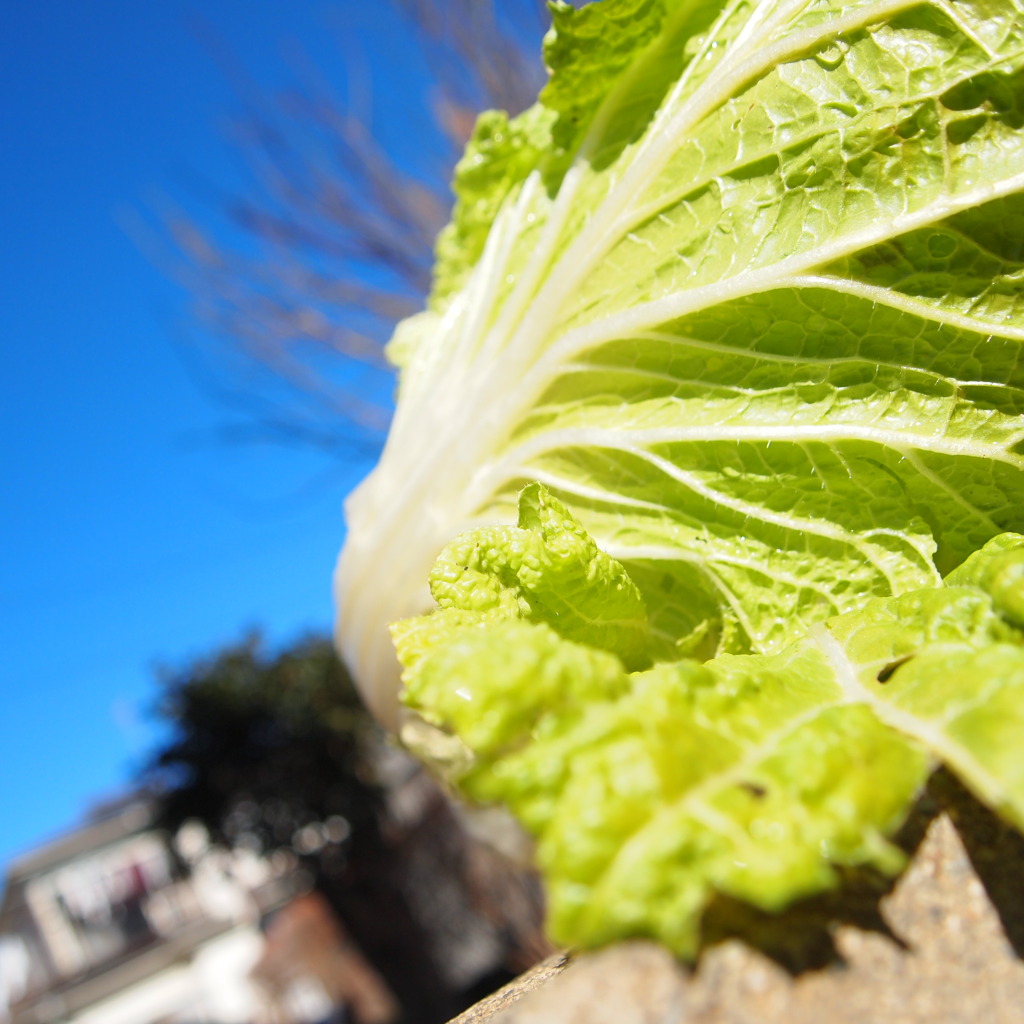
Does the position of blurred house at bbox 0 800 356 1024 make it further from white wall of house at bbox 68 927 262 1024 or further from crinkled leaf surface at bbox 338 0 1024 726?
crinkled leaf surface at bbox 338 0 1024 726

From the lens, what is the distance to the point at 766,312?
1.45m

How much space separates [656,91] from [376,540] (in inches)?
49.9

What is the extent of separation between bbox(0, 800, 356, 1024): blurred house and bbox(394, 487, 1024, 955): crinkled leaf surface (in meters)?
16.1

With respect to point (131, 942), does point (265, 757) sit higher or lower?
lower

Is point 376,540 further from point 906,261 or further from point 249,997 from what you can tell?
point 249,997

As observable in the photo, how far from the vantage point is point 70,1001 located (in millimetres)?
18906

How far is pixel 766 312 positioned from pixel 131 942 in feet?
82.9

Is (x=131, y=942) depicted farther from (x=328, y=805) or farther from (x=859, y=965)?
(x=859, y=965)

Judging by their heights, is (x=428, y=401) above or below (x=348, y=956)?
above

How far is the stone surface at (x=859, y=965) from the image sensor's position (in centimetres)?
74

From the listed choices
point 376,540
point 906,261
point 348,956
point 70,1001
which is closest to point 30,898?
point 70,1001

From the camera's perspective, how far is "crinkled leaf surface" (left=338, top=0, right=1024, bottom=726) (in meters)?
1.31

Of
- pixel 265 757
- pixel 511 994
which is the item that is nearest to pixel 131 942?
pixel 265 757

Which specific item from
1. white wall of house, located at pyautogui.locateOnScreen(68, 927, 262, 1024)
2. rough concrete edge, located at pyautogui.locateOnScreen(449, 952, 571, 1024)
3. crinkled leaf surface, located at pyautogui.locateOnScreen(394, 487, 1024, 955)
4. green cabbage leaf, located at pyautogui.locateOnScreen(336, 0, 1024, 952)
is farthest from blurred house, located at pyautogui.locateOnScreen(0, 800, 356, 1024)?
crinkled leaf surface, located at pyautogui.locateOnScreen(394, 487, 1024, 955)
